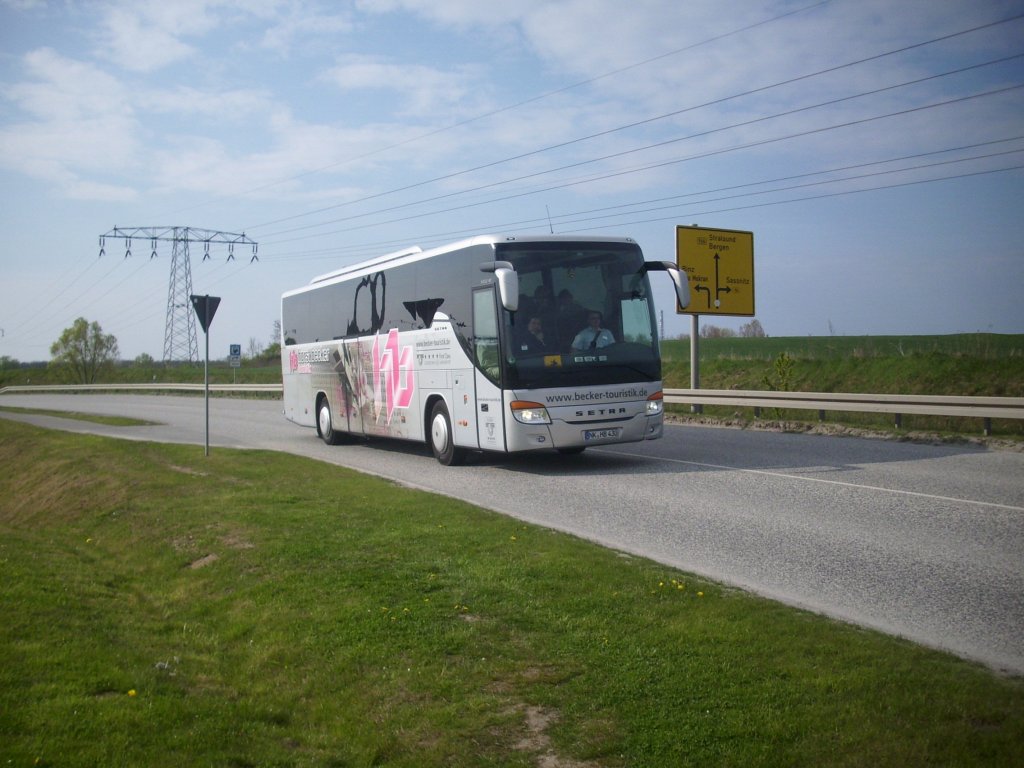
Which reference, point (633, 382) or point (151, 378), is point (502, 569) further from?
point (151, 378)

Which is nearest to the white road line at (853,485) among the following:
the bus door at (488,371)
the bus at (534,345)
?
the bus at (534,345)

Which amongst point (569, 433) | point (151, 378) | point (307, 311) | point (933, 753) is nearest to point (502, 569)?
point (933, 753)

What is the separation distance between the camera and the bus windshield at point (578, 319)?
43.8ft

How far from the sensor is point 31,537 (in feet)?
35.3

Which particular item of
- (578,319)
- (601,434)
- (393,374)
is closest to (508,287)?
(578,319)

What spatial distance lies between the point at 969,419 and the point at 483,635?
60.0 ft

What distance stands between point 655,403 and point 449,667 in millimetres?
A: 9144

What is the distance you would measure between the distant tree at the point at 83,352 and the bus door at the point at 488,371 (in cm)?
7479

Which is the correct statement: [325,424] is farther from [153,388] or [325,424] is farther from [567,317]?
[153,388]

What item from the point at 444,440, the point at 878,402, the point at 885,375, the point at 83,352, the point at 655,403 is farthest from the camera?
the point at 83,352

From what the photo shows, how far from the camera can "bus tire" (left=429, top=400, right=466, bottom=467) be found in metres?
15.1

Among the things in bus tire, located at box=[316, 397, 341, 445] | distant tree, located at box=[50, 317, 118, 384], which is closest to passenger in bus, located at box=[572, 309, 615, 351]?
bus tire, located at box=[316, 397, 341, 445]

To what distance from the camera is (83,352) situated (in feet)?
266

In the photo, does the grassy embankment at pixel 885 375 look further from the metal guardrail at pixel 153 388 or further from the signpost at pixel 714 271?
the metal guardrail at pixel 153 388
